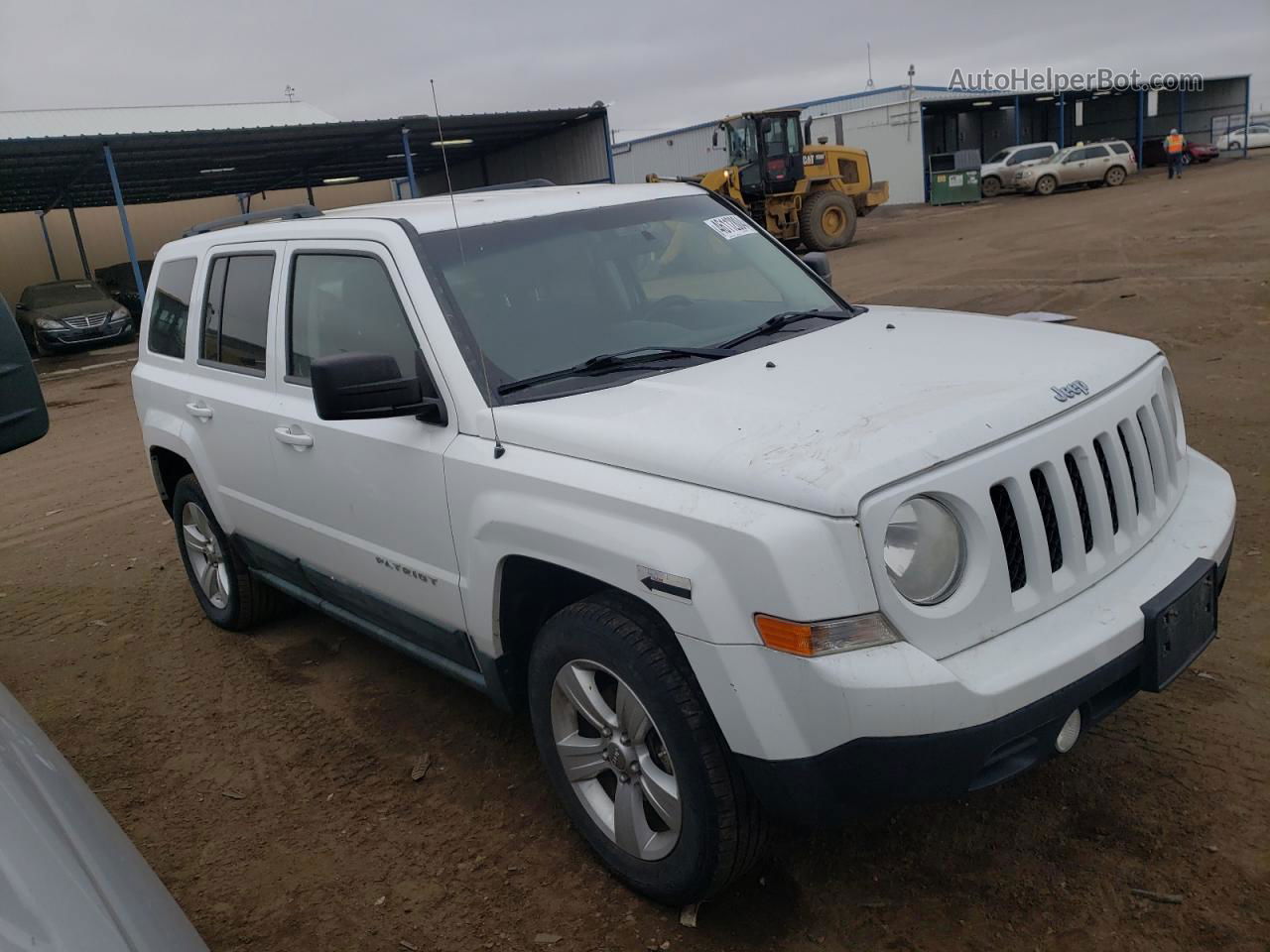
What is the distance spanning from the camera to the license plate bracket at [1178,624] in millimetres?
2504

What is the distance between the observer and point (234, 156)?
1061 inches

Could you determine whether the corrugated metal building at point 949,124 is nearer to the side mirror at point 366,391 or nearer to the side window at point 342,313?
the side window at point 342,313

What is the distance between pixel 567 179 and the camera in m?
30.6

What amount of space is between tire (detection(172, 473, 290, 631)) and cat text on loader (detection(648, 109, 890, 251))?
19.4 meters

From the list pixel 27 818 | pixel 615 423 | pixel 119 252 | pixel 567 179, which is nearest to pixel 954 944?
pixel 615 423

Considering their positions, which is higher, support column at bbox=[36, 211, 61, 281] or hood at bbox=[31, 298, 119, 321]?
support column at bbox=[36, 211, 61, 281]

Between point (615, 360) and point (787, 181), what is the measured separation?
21.2 metres

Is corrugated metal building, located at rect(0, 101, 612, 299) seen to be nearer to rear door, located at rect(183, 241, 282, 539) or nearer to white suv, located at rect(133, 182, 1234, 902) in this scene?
rear door, located at rect(183, 241, 282, 539)

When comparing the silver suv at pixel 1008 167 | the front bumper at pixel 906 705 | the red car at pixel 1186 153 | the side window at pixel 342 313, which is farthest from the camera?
the red car at pixel 1186 153

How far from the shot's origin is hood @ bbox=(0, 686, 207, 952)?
1302 mm

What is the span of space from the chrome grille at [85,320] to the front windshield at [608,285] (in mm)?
20931

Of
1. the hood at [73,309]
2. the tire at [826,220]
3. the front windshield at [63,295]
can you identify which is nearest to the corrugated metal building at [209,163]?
the front windshield at [63,295]

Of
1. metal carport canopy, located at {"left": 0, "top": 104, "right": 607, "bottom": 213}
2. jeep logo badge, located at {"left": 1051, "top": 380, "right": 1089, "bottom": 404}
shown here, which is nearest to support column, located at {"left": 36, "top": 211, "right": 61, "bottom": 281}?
metal carport canopy, located at {"left": 0, "top": 104, "right": 607, "bottom": 213}

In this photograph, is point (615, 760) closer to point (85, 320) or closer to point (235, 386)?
point (235, 386)
